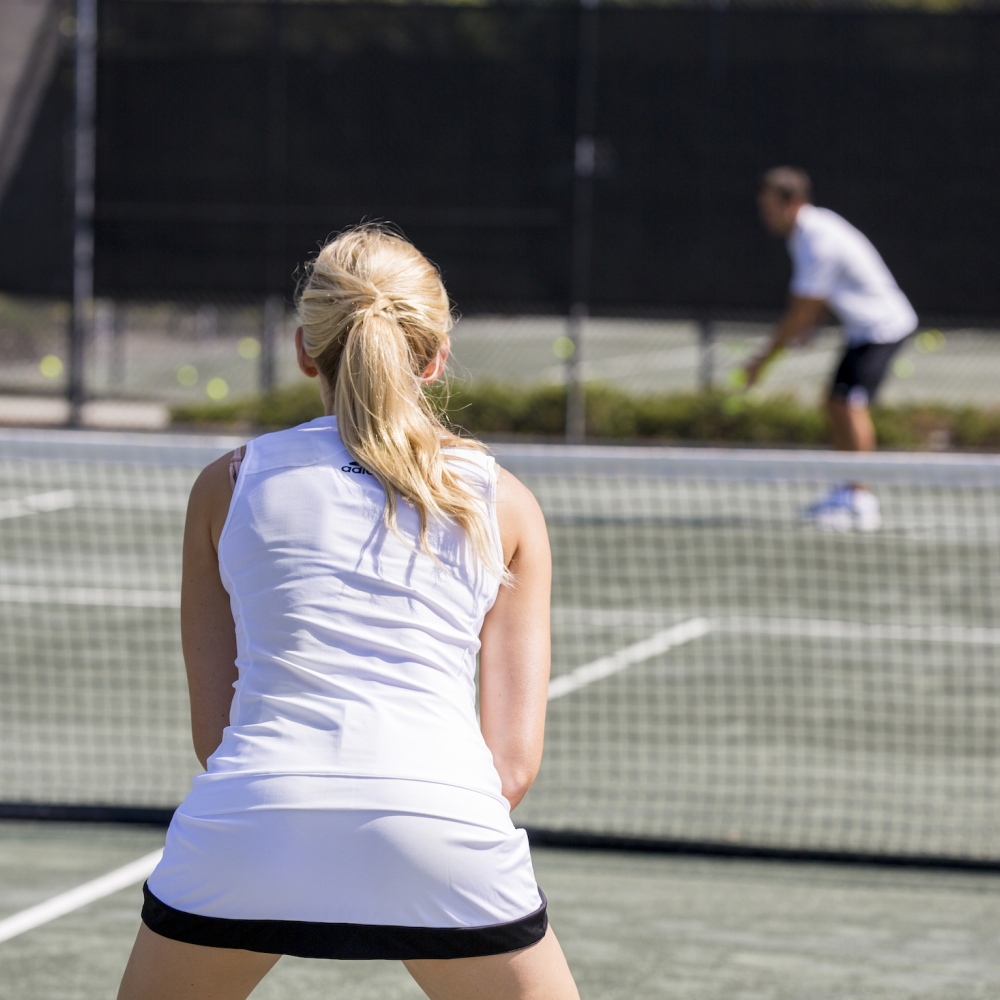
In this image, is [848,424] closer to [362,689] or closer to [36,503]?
[36,503]

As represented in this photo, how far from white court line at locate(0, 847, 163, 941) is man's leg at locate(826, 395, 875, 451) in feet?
19.7

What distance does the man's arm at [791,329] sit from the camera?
29.8ft

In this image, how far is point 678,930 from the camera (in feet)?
11.4

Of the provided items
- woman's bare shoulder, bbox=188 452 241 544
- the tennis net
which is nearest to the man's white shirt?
the tennis net

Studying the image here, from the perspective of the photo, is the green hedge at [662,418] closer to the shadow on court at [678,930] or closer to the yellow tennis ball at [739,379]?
the yellow tennis ball at [739,379]

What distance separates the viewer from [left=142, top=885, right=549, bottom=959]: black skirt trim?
1737 millimetres

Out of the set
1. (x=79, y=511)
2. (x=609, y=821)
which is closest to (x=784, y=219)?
(x=79, y=511)

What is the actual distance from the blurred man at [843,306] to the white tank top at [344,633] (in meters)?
7.34

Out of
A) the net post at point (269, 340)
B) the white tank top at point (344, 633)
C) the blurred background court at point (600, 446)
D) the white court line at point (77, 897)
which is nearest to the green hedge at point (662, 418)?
the blurred background court at point (600, 446)

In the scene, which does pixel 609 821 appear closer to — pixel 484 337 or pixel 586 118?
pixel 586 118

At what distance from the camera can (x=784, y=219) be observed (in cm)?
934

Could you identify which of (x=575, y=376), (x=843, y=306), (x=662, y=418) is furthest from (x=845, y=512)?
(x=662, y=418)

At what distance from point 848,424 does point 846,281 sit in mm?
833

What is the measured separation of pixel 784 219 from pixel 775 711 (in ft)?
14.9
